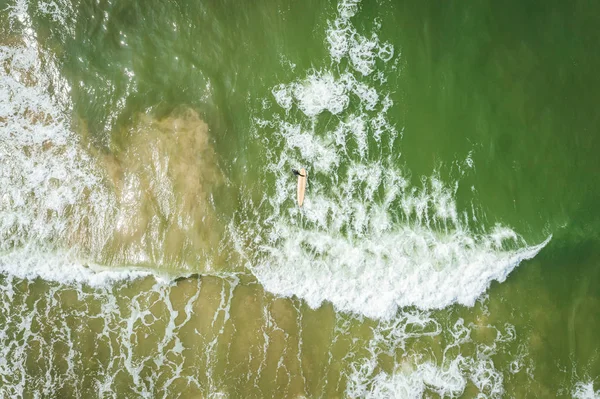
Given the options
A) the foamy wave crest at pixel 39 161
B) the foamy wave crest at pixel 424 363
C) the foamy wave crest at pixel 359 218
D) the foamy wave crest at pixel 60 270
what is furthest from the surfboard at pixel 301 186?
the foamy wave crest at pixel 39 161

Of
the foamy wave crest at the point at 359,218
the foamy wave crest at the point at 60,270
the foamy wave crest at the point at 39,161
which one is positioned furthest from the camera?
the foamy wave crest at the point at 359,218

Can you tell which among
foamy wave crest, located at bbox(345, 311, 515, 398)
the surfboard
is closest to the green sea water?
foamy wave crest, located at bbox(345, 311, 515, 398)

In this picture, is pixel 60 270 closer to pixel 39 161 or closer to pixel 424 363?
pixel 39 161

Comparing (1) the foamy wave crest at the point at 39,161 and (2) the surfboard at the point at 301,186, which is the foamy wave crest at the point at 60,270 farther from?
(2) the surfboard at the point at 301,186

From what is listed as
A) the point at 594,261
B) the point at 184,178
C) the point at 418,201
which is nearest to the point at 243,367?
the point at 184,178

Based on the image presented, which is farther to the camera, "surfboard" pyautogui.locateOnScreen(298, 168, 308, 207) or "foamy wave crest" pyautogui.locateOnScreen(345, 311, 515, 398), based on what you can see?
"surfboard" pyautogui.locateOnScreen(298, 168, 308, 207)

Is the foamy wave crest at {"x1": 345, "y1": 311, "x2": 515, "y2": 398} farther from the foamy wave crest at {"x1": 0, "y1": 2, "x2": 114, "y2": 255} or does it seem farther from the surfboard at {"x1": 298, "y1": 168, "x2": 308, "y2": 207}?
the foamy wave crest at {"x1": 0, "y1": 2, "x2": 114, "y2": 255}

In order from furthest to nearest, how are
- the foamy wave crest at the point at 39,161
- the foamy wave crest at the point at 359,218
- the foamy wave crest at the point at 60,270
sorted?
1. the foamy wave crest at the point at 359,218
2. the foamy wave crest at the point at 39,161
3. the foamy wave crest at the point at 60,270
